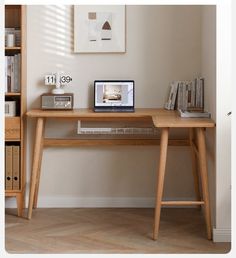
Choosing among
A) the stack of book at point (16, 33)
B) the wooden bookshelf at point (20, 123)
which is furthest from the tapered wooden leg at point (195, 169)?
the stack of book at point (16, 33)

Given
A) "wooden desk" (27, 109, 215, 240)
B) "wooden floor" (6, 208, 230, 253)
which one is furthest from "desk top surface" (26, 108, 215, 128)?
"wooden floor" (6, 208, 230, 253)

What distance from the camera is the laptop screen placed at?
183 inches

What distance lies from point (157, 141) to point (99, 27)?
95cm

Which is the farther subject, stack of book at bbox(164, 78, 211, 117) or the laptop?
the laptop

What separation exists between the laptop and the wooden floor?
786 mm

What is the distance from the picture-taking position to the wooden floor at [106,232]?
12.2 feet

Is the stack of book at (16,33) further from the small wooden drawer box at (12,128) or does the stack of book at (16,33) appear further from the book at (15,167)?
the book at (15,167)

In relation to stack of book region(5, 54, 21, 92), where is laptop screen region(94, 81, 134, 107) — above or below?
below

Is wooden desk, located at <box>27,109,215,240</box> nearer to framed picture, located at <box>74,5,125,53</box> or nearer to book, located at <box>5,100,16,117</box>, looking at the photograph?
book, located at <box>5,100,16,117</box>

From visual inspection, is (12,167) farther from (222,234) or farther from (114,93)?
(222,234)

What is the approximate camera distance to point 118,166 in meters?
4.77

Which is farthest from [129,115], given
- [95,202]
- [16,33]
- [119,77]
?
[16,33]
